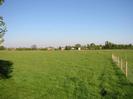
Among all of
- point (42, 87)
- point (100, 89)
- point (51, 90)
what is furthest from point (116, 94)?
point (42, 87)

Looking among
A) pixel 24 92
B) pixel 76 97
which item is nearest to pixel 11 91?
pixel 24 92

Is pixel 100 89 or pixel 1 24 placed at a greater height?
pixel 1 24

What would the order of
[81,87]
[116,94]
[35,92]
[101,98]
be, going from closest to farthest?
[101,98]
[116,94]
[35,92]
[81,87]

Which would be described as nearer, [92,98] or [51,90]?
[92,98]

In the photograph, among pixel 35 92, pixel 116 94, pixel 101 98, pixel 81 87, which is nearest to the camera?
pixel 101 98

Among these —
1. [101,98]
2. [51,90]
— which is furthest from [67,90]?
[101,98]

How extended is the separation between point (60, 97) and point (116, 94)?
335 cm

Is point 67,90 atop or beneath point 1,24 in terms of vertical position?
beneath

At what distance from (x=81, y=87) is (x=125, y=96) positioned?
360 cm

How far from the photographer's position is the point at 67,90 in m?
13.7

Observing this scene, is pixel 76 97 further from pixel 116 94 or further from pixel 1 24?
pixel 1 24

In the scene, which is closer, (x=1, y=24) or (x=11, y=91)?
(x=11, y=91)

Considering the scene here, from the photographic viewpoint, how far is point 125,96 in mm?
11883

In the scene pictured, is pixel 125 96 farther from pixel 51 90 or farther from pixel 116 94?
pixel 51 90
